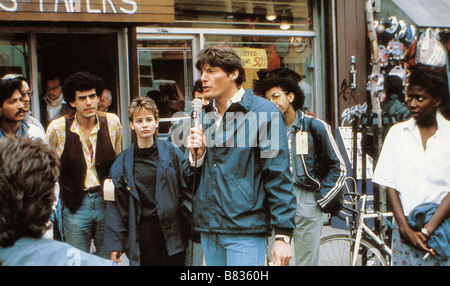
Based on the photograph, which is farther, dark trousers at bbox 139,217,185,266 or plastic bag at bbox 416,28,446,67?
plastic bag at bbox 416,28,446,67

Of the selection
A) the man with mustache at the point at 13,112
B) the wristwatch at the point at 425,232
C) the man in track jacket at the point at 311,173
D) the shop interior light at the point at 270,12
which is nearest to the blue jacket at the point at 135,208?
the man with mustache at the point at 13,112

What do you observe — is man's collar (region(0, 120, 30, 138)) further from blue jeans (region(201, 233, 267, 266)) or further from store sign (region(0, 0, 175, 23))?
store sign (region(0, 0, 175, 23))

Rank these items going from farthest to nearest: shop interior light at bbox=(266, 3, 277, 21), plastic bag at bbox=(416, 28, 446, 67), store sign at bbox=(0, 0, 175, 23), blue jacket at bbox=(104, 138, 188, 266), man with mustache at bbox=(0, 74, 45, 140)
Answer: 1. plastic bag at bbox=(416, 28, 446, 67)
2. shop interior light at bbox=(266, 3, 277, 21)
3. store sign at bbox=(0, 0, 175, 23)
4. man with mustache at bbox=(0, 74, 45, 140)
5. blue jacket at bbox=(104, 138, 188, 266)

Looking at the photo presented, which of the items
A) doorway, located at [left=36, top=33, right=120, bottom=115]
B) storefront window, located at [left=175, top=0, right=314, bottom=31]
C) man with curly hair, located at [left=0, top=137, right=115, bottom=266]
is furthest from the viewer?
storefront window, located at [left=175, top=0, right=314, bottom=31]

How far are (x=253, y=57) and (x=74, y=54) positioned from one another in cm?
270

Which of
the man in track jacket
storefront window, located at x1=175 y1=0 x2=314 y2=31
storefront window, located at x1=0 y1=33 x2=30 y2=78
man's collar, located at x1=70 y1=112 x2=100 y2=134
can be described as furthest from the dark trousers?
storefront window, located at x1=175 y1=0 x2=314 y2=31

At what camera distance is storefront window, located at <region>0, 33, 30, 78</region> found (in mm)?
6395

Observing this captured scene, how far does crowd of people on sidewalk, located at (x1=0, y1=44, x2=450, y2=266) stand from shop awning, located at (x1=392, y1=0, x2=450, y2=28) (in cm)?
410

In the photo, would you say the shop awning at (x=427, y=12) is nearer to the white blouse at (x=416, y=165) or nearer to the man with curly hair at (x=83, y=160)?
the white blouse at (x=416, y=165)

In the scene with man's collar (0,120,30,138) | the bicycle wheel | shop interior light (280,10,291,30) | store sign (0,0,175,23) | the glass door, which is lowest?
the bicycle wheel

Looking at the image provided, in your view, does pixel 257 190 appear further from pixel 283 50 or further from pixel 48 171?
pixel 283 50

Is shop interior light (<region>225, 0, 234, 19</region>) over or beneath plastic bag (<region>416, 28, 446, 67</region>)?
over

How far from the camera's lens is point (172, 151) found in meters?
4.02

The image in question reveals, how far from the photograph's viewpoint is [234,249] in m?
3.23
